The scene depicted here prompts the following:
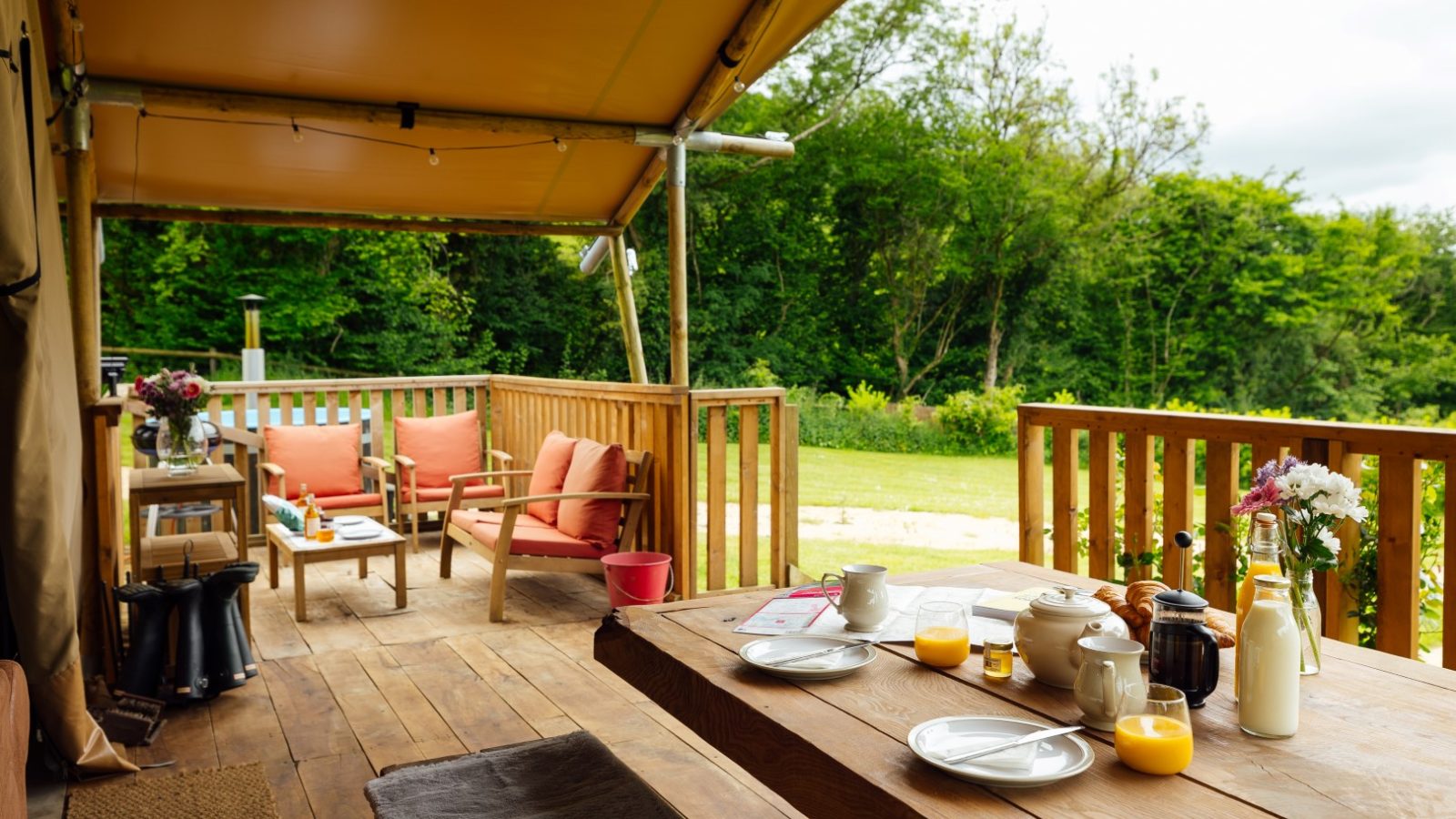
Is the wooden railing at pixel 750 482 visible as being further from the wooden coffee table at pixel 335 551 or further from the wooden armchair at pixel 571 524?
the wooden coffee table at pixel 335 551

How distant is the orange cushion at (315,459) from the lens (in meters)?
6.11

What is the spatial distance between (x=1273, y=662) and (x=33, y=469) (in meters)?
2.67

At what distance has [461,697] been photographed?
11.9ft

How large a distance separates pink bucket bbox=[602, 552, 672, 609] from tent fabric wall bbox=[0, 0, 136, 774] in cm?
200

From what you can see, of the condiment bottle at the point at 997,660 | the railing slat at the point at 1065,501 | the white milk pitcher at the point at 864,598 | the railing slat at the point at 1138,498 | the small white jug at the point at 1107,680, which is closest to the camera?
the small white jug at the point at 1107,680

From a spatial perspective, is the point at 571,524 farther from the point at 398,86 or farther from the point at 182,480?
the point at 398,86

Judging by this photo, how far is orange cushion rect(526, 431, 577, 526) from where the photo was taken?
208 inches

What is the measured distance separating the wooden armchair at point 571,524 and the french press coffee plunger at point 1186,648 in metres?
3.60

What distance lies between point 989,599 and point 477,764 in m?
1.03

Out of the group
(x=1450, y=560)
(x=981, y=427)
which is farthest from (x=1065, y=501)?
(x=981, y=427)

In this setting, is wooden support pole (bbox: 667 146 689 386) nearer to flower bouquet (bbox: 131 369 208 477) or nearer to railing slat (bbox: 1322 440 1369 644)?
flower bouquet (bbox: 131 369 208 477)

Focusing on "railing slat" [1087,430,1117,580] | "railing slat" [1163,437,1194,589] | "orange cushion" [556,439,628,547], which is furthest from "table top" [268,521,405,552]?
"railing slat" [1163,437,1194,589]

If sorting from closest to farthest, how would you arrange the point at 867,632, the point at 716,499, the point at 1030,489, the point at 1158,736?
the point at 1158,736 → the point at 867,632 → the point at 1030,489 → the point at 716,499

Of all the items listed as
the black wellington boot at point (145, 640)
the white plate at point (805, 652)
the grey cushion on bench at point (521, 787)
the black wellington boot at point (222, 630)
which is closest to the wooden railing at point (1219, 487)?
the white plate at point (805, 652)
